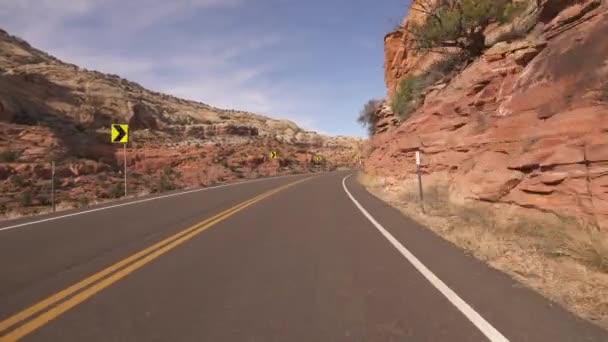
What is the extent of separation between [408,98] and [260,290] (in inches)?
945

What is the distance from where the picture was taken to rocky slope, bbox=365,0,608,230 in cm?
919

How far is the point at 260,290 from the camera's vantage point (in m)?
6.24

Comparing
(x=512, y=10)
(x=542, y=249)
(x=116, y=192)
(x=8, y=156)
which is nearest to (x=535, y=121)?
(x=542, y=249)

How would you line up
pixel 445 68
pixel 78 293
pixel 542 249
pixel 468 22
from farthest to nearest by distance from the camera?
1. pixel 445 68
2. pixel 468 22
3. pixel 542 249
4. pixel 78 293

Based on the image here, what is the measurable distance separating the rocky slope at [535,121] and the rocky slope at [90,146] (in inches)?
648

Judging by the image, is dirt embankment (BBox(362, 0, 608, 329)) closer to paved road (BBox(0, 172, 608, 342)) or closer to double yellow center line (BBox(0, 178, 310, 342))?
paved road (BBox(0, 172, 608, 342))

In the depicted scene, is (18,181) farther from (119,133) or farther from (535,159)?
(535,159)

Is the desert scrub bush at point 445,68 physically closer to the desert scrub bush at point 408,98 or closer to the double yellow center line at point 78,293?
the desert scrub bush at point 408,98

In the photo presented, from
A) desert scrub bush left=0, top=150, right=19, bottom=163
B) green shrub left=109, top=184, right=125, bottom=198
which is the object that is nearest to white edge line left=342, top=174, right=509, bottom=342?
green shrub left=109, top=184, right=125, bottom=198

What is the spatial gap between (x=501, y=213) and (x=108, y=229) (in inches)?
336

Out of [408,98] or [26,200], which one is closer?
[26,200]

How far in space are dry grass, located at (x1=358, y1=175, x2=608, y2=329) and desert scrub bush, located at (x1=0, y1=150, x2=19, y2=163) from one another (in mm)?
32334

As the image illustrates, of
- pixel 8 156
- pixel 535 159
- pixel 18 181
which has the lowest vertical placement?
pixel 18 181

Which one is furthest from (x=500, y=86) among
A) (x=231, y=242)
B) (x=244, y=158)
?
(x=244, y=158)
